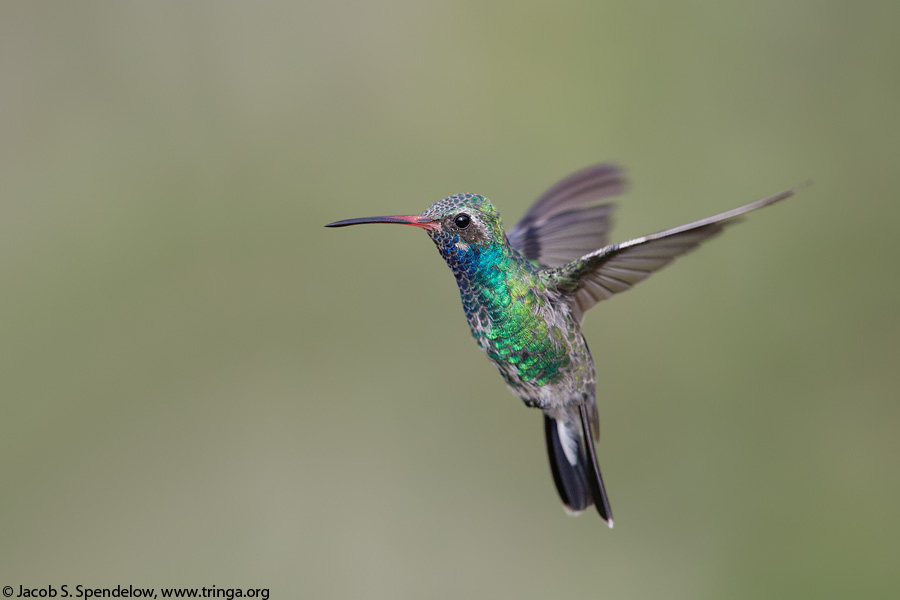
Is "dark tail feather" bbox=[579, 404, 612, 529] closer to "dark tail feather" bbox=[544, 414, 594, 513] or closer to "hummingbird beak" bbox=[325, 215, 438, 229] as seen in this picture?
"dark tail feather" bbox=[544, 414, 594, 513]

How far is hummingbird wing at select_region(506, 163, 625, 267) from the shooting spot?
1.71 metres

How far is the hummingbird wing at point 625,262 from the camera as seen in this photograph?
1154 millimetres

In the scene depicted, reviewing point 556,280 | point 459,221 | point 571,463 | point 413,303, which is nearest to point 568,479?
point 571,463

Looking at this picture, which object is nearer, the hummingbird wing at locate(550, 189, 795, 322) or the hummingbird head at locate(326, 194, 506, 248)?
the hummingbird wing at locate(550, 189, 795, 322)

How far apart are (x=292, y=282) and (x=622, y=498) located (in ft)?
5.95

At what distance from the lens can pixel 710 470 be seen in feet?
12.3

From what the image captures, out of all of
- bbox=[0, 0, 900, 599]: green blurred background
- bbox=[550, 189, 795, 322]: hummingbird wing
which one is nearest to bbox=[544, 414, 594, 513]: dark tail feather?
bbox=[550, 189, 795, 322]: hummingbird wing

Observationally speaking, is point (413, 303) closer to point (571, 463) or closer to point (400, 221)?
point (571, 463)

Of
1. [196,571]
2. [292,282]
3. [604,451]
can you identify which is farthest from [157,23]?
[604,451]

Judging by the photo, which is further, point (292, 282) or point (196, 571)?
point (292, 282)

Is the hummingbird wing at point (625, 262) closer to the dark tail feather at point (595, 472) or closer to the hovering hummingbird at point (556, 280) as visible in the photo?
the hovering hummingbird at point (556, 280)

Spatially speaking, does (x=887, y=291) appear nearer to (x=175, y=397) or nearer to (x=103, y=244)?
(x=175, y=397)

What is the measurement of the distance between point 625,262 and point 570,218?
0.49 metres

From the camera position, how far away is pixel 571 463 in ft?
5.91
